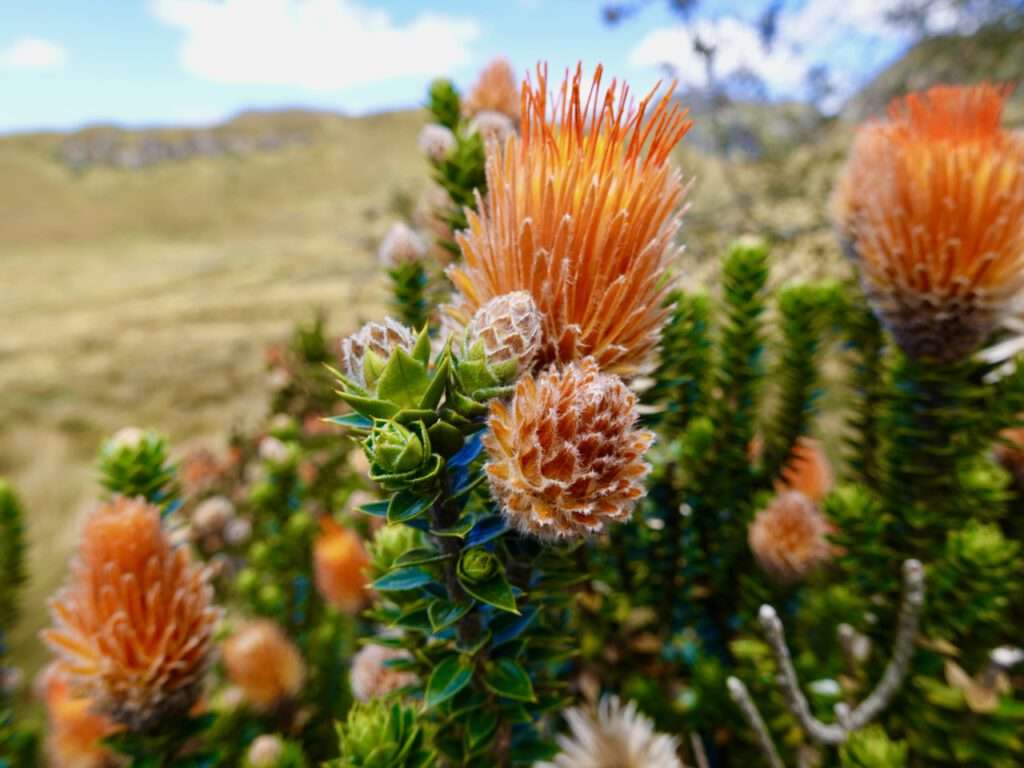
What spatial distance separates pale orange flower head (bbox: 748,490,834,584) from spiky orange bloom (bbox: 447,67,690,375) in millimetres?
813

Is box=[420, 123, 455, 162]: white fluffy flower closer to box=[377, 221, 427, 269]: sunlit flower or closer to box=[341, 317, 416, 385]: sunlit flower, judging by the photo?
box=[377, 221, 427, 269]: sunlit flower

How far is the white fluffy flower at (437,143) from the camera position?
1312mm

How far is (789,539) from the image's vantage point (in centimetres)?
135

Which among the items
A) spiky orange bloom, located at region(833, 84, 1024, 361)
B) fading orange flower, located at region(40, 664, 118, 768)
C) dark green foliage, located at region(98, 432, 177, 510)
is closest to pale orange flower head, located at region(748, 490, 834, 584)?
spiky orange bloom, located at region(833, 84, 1024, 361)

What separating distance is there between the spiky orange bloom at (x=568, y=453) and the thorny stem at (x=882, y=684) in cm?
53

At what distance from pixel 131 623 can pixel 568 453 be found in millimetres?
827

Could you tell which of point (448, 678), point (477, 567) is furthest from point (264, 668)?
point (477, 567)

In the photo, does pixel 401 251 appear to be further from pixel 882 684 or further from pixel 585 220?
pixel 882 684

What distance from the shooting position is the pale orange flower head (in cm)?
134

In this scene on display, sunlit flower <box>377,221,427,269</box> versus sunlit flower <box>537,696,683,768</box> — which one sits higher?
sunlit flower <box>377,221,427,269</box>

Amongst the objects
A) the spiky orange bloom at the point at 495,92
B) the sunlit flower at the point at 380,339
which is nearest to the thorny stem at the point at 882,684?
the sunlit flower at the point at 380,339

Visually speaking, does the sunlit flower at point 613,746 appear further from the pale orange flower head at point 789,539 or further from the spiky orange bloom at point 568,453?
the spiky orange bloom at point 568,453

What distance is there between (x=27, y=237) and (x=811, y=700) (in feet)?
162

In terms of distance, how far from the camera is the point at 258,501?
220 cm
